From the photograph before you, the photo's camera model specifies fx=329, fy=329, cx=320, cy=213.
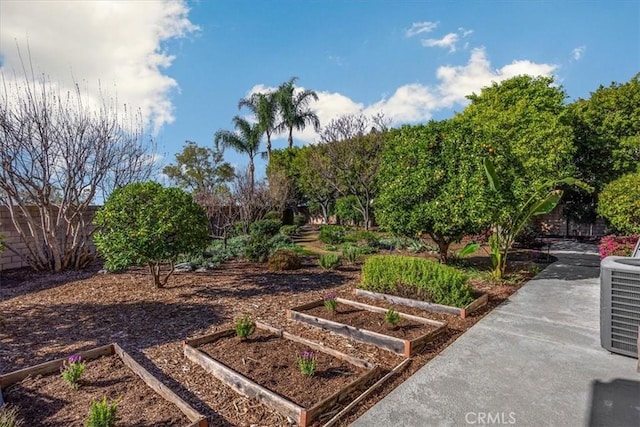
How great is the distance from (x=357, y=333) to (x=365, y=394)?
→ 1.27 meters

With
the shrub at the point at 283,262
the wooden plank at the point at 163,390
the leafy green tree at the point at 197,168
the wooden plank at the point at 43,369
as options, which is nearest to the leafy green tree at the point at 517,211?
the shrub at the point at 283,262

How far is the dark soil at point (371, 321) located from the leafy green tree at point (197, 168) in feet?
63.0

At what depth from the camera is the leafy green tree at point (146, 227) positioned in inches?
224

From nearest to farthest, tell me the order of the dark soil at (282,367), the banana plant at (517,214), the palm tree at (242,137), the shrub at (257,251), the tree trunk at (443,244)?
the dark soil at (282,367)
the banana plant at (517,214)
the tree trunk at (443,244)
the shrub at (257,251)
the palm tree at (242,137)

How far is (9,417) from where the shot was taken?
8.09 feet

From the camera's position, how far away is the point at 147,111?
33.2ft

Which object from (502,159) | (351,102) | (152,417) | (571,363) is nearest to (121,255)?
(152,417)

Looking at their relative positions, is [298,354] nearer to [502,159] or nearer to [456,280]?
[456,280]

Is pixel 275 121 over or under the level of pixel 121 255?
over

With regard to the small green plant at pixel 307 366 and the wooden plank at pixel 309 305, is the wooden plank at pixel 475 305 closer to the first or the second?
the wooden plank at pixel 309 305

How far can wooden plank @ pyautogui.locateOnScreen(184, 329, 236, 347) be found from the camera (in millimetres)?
3896

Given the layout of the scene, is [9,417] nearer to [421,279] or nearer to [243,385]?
[243,385]

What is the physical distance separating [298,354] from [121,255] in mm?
3844

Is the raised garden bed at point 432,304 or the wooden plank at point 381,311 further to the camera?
the raised garden bed at point 432,304
